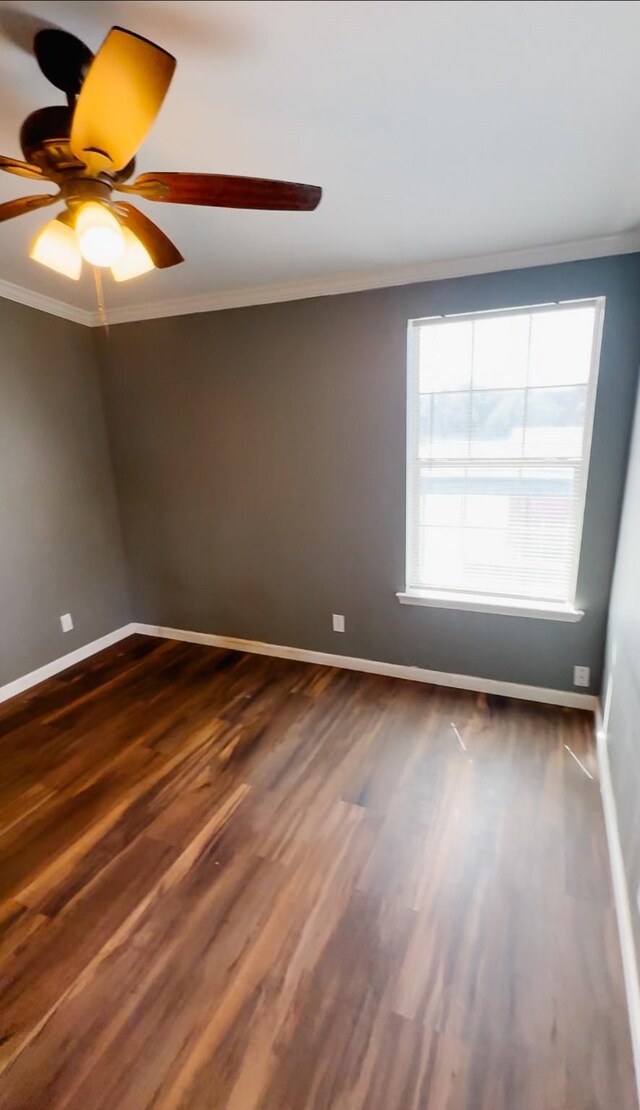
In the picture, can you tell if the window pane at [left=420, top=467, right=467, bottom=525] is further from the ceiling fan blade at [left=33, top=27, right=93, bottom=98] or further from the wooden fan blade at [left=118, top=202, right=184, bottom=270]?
the ceiling fan blade at [left=33, top=27, right=93, bottom=98]

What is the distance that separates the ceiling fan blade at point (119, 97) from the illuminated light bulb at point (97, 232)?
109 mm

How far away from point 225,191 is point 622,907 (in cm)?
246

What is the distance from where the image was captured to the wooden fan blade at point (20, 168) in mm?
1164

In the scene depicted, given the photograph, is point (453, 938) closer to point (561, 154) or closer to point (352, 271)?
point (561, 154)

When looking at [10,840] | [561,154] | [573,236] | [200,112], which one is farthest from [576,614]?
[10,840]

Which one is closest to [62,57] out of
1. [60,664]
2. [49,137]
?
[49,137]

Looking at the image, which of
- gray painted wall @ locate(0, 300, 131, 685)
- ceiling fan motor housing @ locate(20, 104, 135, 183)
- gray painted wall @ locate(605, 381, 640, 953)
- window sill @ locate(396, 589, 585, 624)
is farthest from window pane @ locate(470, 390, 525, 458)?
gray painted wall @ locate(0, 300, 131, 685)

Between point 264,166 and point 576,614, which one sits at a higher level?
point 264,166

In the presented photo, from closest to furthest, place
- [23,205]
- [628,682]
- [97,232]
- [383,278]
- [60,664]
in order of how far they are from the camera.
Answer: [97,232]
[23,205]
[628,682]
[383,278]
[60,664]

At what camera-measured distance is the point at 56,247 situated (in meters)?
1.50

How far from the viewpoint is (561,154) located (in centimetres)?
152

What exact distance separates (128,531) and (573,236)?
11.0 ft

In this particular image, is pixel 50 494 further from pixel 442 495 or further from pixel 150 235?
pixel 442 495

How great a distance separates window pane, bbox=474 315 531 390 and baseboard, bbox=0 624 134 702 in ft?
10.4
